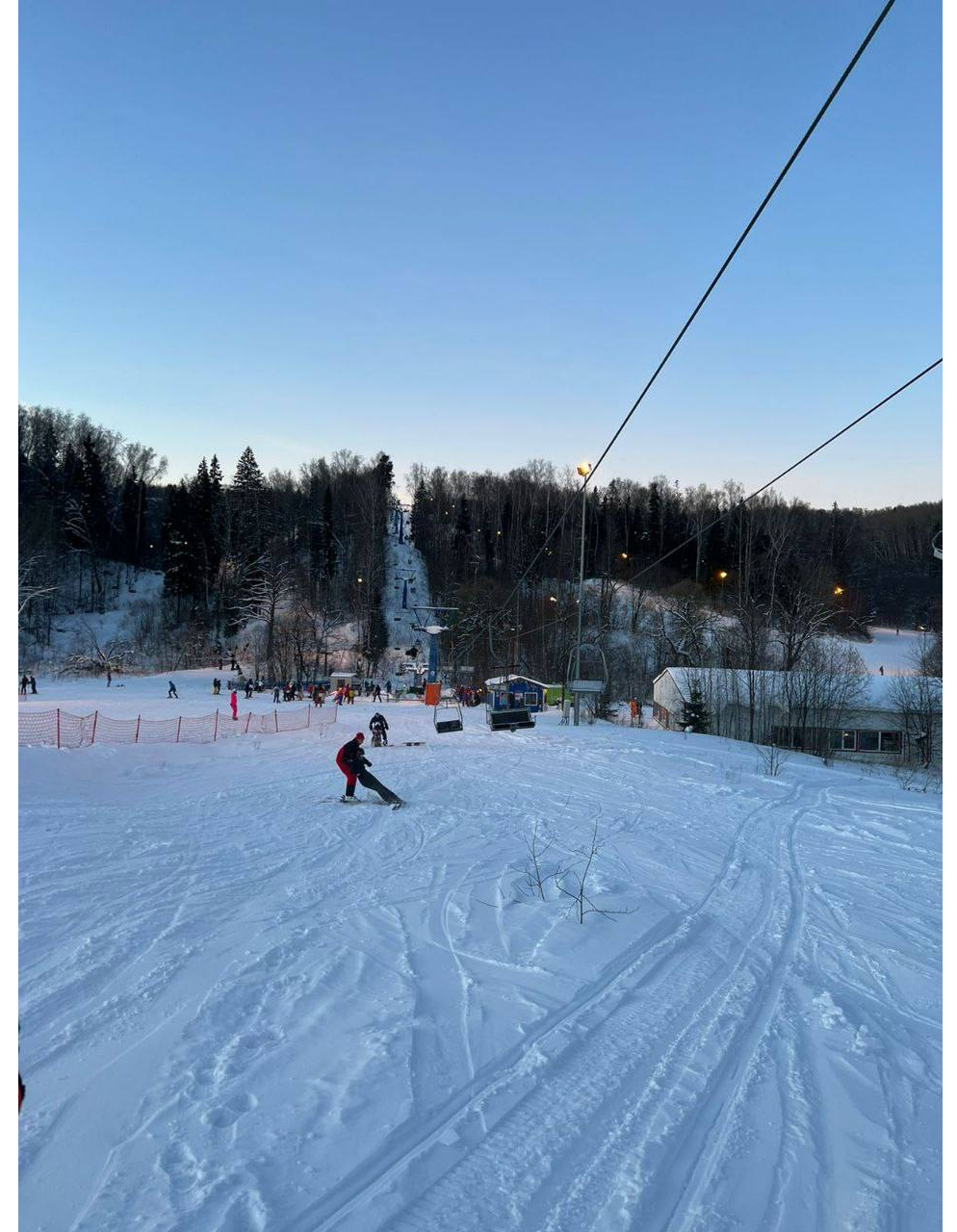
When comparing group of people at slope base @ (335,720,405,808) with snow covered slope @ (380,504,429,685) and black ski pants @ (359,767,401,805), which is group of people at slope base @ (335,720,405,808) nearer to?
black ski pants @ (359,767,401,805)

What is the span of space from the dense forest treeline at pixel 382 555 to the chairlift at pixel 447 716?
5.18 m

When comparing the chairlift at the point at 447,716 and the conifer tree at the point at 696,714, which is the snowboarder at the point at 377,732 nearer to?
the chairlift at the point at 447,716

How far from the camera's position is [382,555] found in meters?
82.1

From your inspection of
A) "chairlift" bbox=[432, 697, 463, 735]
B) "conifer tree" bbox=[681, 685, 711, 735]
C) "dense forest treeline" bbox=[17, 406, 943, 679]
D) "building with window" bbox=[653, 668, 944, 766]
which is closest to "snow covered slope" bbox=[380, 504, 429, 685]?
"dense forest treeline" bbox=[17, 406, 943, 679]

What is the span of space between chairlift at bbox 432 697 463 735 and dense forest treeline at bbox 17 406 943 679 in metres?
→ 5.18

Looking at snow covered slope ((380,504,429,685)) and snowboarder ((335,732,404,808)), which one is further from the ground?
snow covered slope ((380,504,429,685))

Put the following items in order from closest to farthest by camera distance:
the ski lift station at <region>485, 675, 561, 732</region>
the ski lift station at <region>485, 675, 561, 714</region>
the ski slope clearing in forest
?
the ski slope clearing in forest, the ski lift station at <region>485, 675, 561, 732</region>, the ski lift station at <region>485, 675, 561, 714</region>

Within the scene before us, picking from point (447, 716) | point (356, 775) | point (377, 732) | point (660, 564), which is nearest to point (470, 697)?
point (447, 716)

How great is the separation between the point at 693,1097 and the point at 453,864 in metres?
5.50

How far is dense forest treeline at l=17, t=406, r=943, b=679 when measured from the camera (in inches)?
2325

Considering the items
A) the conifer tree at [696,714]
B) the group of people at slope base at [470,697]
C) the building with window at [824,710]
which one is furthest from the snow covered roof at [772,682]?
the group of people at slope base at [470,697]

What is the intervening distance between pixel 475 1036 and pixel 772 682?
34952 millimetres

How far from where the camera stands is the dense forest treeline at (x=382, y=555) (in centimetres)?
5906

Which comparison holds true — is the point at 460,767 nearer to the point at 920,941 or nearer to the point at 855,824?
the point at 855,824
